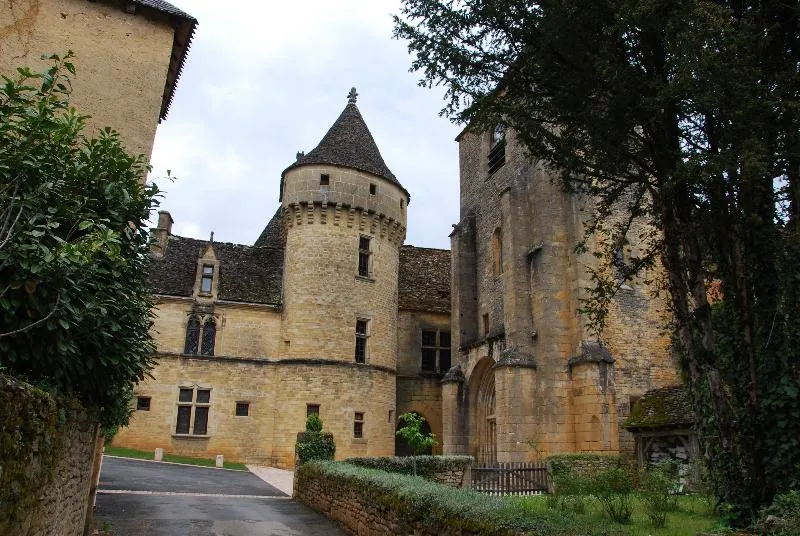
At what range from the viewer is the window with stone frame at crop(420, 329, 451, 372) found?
95.3 feet

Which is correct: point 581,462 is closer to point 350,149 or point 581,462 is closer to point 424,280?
point 424,280

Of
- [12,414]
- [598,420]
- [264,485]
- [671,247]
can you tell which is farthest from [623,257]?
[12,414]

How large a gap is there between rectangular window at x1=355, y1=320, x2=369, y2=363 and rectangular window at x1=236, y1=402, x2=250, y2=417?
5.01 meters

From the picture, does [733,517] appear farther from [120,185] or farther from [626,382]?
[626,382]

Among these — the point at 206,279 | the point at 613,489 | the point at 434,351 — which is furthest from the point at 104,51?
the point at 434,351

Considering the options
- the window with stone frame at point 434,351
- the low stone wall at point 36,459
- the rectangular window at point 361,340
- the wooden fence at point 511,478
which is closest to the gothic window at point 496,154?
the window with stone frame at point 434,351

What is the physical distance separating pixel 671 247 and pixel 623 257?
41.2 ft

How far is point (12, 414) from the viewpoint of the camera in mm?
4109

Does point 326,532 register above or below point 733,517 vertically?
below

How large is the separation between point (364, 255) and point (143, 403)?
36.5 ft

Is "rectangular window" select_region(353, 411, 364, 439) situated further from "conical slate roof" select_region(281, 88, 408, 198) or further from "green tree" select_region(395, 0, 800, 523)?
"green tree" select_region(395, 0, 800, 523)

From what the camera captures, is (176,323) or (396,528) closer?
(396,528)

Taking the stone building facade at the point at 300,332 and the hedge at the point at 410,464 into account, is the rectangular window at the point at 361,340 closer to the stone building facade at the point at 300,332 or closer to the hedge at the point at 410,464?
the stone building facade at the point at 300,332

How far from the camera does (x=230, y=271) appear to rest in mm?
27516
